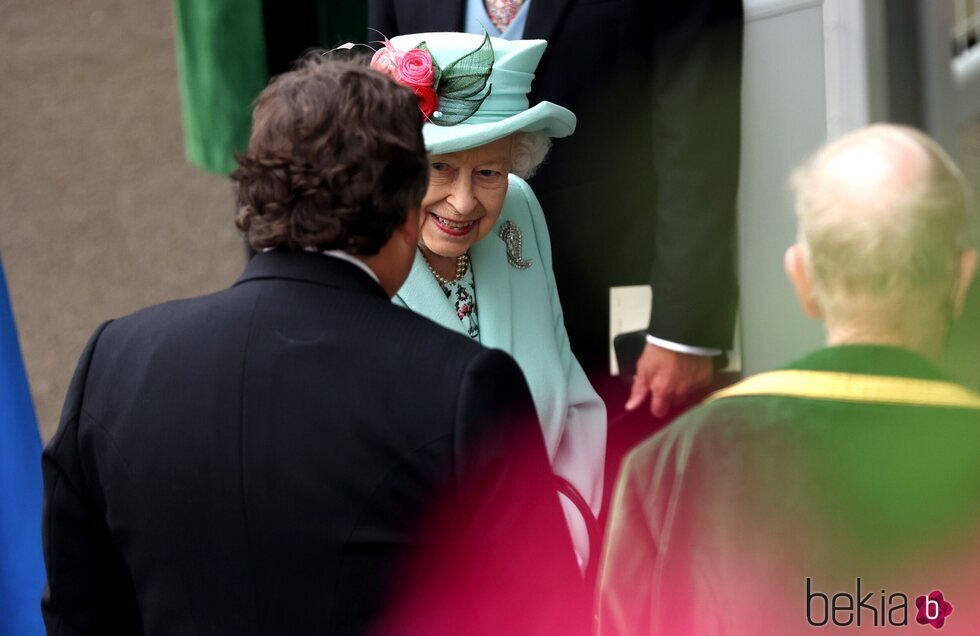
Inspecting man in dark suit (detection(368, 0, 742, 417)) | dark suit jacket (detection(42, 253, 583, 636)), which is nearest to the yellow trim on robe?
dark suit jacket (detection(42, 253, 583, 636))

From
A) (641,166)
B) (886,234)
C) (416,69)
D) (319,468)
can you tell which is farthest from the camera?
(641,166)

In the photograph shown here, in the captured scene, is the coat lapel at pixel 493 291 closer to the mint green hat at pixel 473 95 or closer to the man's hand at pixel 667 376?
the mint green hat at pixel 473 95

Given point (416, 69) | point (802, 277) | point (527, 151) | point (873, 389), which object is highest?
point (416, 69)

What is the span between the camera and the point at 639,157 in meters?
2.78

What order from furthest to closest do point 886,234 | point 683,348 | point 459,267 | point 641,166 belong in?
point 641,166
point 683,348
point 459,267
point 886,234

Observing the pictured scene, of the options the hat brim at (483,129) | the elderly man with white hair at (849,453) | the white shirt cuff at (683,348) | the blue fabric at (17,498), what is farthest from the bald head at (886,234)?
the blue fabric at (17,498)

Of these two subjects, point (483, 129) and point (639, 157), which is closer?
point (483, 129)

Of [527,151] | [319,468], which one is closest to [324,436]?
[319,468]

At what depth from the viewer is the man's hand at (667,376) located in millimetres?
2684

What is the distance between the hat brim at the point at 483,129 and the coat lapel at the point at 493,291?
0.18 m

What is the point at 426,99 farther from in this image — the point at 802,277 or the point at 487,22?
the point at 802,277

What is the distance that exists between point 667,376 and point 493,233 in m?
0.54

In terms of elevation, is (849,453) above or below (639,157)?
below

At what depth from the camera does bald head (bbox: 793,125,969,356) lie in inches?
54.9
